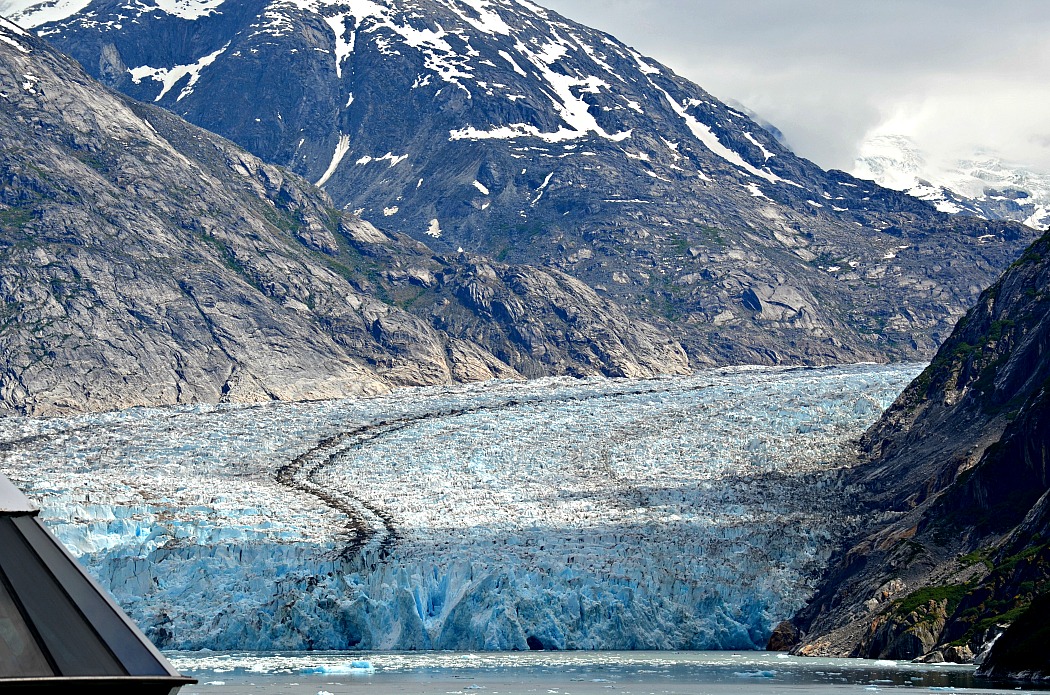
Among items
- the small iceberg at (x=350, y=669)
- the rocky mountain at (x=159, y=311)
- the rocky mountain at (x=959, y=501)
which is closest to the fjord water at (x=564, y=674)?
the small iceberg at (x=350, y=669)

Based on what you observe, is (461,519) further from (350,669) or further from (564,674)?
(564,674)

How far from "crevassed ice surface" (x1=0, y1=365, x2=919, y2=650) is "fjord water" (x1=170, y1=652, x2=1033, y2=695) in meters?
2.48

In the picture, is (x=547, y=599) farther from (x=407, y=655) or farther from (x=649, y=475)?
(x=649, y=475)

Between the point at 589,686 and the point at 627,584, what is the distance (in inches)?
837

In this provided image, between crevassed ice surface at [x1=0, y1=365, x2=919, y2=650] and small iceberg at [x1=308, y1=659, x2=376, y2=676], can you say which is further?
crevassed ice surface at [x1=0, y1=365, x2=919, y2=650]

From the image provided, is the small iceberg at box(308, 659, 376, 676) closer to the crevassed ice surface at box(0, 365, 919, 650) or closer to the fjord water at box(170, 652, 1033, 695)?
→ the fjord water at box(170, 652, 1033, 695)

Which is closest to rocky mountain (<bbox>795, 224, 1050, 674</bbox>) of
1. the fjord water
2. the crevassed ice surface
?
the crevassed ice surface

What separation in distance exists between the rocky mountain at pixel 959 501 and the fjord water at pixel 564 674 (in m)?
3.26

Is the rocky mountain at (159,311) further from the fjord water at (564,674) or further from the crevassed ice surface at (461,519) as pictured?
the fjord water at (564,674)

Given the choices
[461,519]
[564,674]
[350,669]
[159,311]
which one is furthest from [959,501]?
[159,311]

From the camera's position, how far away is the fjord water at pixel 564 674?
46969 millimetres

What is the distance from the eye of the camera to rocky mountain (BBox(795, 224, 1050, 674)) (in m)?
63.3

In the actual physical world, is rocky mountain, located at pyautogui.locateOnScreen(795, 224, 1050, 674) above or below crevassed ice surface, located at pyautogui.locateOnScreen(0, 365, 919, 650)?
above

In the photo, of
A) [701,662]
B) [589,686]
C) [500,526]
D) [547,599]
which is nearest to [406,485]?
[500,526]
